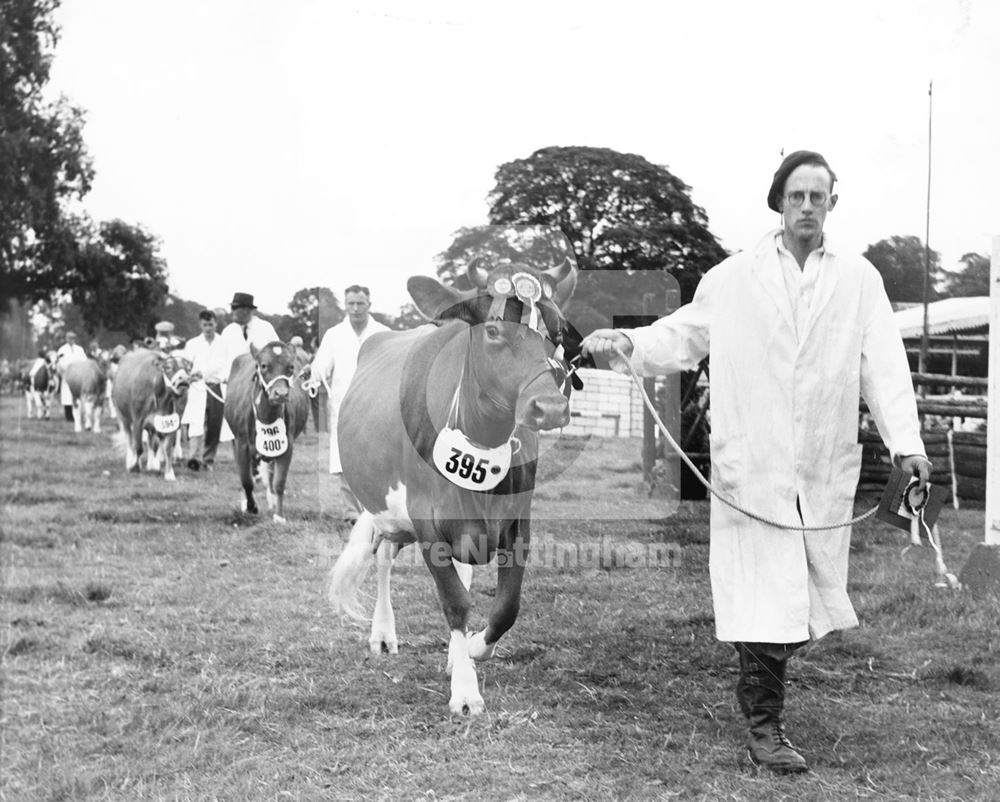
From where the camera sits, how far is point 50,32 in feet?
15.6

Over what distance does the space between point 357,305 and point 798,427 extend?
3014 mm

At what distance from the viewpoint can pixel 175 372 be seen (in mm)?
9648

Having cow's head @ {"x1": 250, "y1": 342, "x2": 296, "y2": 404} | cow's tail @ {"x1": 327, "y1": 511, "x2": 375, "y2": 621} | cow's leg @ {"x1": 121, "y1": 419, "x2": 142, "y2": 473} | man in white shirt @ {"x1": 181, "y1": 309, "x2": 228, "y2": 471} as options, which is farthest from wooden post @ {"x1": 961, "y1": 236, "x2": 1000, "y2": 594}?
cow's leg @ {"x1": 121, "y1": 419, "x2": 142, "y2": 473}

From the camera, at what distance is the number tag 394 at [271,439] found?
7.75 meters

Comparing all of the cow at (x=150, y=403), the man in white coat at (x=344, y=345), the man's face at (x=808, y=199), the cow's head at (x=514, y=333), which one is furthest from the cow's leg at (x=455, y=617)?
Result: the cow at (x=150, y=403)

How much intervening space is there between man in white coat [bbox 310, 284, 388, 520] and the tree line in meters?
1.17

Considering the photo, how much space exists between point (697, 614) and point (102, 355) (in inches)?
167

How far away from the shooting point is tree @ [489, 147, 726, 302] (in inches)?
182

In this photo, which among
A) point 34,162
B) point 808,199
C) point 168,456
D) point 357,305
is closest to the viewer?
point 808,199

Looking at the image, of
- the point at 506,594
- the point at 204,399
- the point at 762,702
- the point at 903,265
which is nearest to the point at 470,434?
the point at 506,594

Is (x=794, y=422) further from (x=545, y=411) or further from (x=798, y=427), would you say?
(x=545, y=411)

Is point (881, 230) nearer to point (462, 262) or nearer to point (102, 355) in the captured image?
point (462, 262)

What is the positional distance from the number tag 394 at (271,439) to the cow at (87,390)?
3.95ft

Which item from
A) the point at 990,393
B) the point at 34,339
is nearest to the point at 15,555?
the point at 34,339
